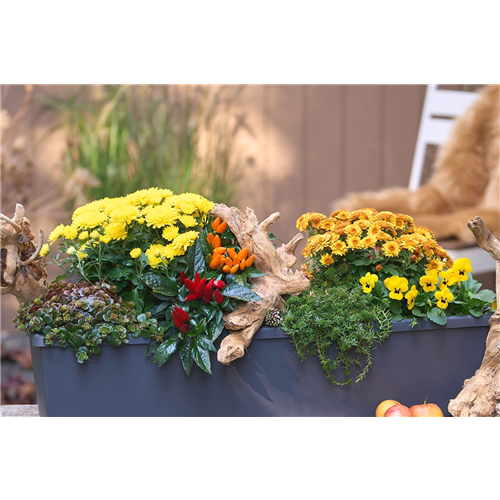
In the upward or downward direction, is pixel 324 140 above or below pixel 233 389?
above

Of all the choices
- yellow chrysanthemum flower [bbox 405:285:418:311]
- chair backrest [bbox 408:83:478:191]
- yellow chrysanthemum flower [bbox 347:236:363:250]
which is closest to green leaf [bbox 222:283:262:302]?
yellow chrysanthemum flower [bbox 347:236:363:250]

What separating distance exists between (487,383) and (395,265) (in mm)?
416

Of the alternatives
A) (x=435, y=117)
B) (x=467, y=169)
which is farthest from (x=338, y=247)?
(x=435, y=117)

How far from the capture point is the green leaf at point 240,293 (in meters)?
1.45

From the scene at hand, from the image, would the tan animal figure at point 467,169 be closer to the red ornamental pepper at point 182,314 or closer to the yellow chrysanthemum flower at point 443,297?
the yellow chrysanthemum flower at point 443,297

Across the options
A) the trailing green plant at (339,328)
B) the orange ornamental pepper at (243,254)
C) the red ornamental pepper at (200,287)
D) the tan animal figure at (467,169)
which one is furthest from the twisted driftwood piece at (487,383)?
the tan animal figure at (467,169)

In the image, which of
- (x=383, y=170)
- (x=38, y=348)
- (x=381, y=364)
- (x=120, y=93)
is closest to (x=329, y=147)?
(x=383, y=170)

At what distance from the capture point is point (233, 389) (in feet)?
4.97

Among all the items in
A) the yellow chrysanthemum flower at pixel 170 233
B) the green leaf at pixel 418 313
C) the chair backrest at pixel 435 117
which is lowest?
the green leaf at pixel 418 313

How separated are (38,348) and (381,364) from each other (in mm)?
957

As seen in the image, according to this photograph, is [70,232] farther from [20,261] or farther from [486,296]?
[486,296]

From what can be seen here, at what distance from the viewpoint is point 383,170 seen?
137 inches

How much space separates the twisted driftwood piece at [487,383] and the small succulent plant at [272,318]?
52 centimetres

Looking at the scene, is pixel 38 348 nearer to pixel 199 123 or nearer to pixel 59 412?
pixel 59 412
